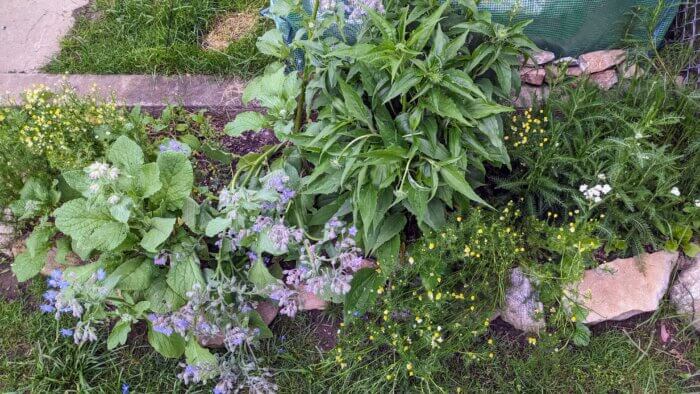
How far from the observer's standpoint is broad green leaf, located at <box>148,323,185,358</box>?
289 cm

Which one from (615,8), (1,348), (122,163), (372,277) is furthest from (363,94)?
(1,348)

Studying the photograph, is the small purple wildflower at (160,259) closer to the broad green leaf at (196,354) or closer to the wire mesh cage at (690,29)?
the broad green leaf at (196,354)

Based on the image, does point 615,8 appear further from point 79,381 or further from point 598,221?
point 79,381

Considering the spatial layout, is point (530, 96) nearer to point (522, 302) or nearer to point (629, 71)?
point (629, 71)

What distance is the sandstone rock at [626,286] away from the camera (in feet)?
10.1

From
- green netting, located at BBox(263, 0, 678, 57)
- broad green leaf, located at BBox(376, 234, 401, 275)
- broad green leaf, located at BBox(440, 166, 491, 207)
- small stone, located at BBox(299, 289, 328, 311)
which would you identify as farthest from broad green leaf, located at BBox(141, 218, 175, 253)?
green netting, located at BBox(263, 0, 678, 57)

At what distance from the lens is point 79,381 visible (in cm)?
301

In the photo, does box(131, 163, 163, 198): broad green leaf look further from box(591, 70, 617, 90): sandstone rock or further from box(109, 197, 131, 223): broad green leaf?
box(591, 70, 617, 90): sandstone rock

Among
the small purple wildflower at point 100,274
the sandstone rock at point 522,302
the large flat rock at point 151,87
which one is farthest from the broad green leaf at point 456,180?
the large flat rock at point 151,87

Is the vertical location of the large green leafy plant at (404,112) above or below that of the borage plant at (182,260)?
above

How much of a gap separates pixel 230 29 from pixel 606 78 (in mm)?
2581

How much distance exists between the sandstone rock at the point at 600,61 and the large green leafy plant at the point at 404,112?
3.63 ft

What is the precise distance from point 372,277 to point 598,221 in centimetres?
121

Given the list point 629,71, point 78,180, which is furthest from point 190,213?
point 629,71
